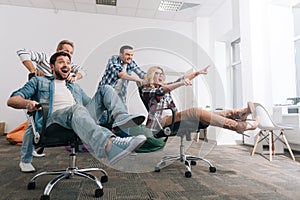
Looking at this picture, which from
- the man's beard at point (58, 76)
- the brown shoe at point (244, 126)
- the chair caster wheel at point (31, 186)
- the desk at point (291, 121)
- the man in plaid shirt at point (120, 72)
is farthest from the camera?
the desk at point (291, 121)

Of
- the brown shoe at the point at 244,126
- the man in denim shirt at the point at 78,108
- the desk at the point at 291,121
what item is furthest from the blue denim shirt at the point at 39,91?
the desk at the point at 291,121

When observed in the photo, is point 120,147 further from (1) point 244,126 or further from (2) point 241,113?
(2) point 241,113

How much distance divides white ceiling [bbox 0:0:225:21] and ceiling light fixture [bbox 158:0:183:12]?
0.35 feet

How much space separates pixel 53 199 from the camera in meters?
1.25

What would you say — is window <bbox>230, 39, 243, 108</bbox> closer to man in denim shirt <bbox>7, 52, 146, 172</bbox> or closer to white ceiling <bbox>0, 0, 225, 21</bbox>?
white ceiling <bbox>0, 0, 225, 21</bbox>

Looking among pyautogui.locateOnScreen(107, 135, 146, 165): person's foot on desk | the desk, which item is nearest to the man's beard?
pyautogui.locateOnScreen(107, 135, 146, 165): person's foot on desk

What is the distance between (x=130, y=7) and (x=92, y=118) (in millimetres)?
4179

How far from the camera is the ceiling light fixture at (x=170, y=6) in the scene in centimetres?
473

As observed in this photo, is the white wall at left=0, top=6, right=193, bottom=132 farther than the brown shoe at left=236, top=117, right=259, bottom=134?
Yes

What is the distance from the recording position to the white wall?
15.6ft

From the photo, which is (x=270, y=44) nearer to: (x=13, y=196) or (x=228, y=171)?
(x=228, y=171)

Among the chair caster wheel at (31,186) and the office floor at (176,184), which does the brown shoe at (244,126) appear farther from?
the chair caster wheel at (31,186)

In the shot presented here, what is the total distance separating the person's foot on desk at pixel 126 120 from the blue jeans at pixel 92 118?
0.06 metres

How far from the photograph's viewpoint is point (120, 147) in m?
1.13
